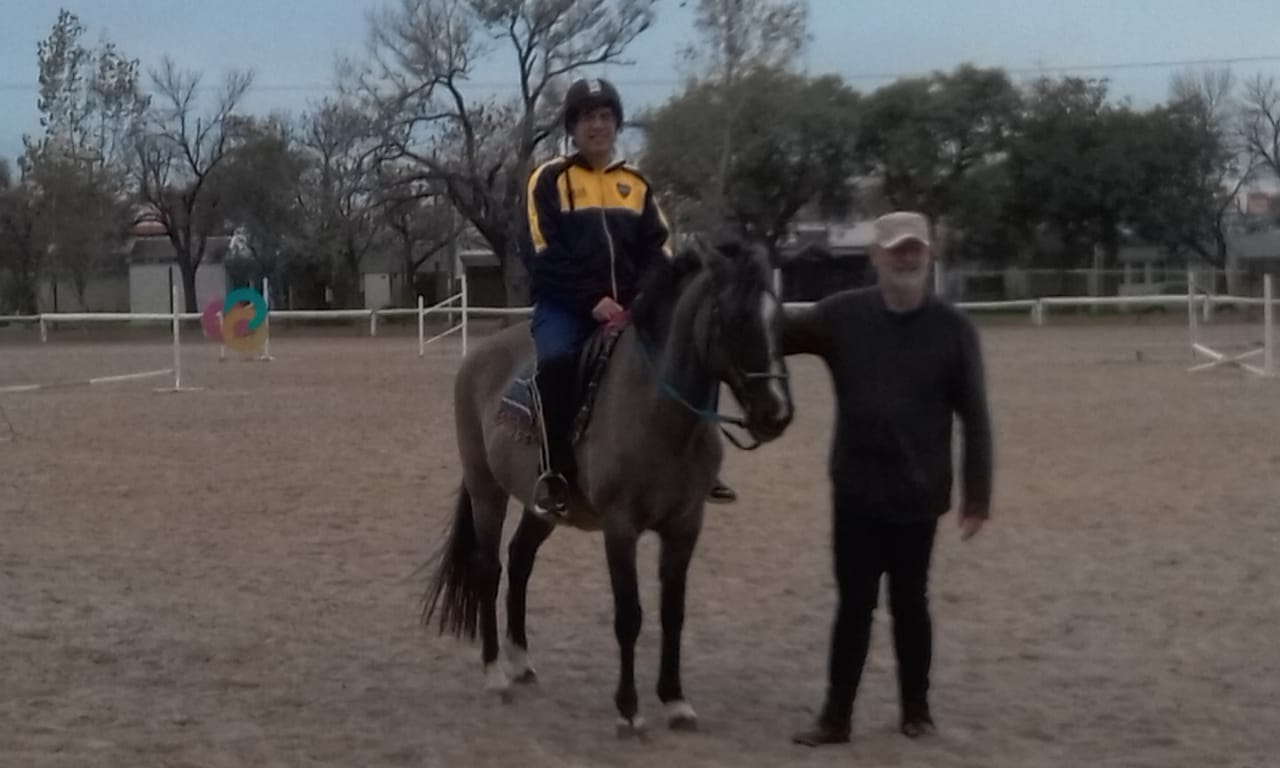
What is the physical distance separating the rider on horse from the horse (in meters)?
0.08

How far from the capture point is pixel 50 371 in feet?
92.3

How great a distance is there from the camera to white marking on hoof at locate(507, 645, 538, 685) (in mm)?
6293

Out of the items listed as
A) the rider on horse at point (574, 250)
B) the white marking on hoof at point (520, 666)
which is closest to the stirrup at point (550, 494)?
the rider on horse at point (574, 250)

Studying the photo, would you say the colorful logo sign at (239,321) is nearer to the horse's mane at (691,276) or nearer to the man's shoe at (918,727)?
the horse's mane at (691,276)

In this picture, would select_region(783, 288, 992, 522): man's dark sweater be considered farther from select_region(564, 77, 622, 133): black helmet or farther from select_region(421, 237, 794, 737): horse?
select_region(564, 77, 622, 133): black helmet

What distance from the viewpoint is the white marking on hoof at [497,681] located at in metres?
6.12

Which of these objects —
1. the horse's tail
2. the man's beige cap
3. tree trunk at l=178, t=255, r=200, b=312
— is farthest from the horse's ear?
tree trunk at l=178, t=255, r=200, b=312

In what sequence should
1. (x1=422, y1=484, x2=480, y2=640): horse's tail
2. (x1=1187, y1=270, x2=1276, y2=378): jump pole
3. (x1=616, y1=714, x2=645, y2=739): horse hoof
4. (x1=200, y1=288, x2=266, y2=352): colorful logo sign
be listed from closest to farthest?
1. (x1=616, y1=714, x2=645, y2=739): horse hoof
2. (x1=422, y1=484, x2=480, y2=640): horse's tail
3. (x1=1187, y1=270, x2=1276, y2=378): jump pole
4. (x1=200, y1=288, x2=266, y2=352): colorful logo sign

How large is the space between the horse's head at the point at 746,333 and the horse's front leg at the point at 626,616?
0.69 metres

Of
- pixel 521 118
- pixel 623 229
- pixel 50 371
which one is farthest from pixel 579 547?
pixel 521 118

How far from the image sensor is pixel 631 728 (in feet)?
17.7

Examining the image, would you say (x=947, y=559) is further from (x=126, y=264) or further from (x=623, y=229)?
(x=126, y=264)

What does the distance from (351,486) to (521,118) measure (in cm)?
4056

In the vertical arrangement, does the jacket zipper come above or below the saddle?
above
